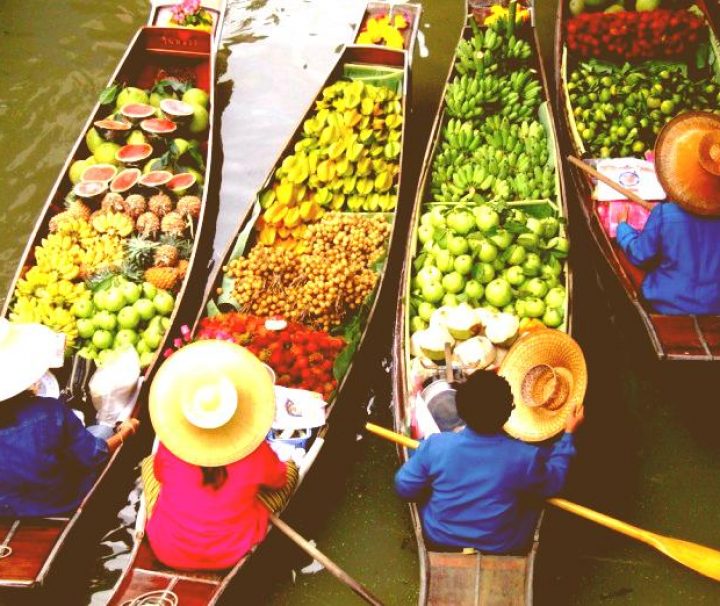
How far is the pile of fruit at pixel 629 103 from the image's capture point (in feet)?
17.1

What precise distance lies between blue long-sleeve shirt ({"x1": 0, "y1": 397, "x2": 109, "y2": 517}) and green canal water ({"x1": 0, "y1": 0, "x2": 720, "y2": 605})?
63 centimetres

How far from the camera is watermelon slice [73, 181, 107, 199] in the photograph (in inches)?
193

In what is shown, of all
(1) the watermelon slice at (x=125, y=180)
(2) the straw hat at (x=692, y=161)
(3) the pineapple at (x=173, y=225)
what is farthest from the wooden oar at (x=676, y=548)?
(1) the watermelon slice at (x=125, y=180)

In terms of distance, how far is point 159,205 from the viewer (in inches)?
194

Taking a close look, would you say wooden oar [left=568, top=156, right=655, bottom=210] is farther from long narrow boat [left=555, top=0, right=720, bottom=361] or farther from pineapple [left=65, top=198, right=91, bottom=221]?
pineapple [left=65, top=198, right=91, bottom=221]

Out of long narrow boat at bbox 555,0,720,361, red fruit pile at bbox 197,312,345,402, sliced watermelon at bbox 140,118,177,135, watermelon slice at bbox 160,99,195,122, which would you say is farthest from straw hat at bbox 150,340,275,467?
watermelon slice at bbox 160,99,195,122

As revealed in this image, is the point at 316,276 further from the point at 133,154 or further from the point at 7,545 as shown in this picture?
the point at 7,545

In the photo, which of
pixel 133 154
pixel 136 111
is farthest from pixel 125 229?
pixel 136 111

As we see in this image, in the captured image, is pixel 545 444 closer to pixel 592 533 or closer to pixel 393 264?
pixel 592 533

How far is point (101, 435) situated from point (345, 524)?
1.59 meters

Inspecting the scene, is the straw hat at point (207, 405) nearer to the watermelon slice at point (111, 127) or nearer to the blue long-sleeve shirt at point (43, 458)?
the blue long-sleeve shirt at point (43, 458)

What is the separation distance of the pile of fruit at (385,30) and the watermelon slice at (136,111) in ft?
6.28

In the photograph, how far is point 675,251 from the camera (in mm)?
3980

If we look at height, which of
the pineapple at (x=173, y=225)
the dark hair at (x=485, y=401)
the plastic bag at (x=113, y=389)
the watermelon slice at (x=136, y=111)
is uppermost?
the watermelon slice at (x=136, y=111)
